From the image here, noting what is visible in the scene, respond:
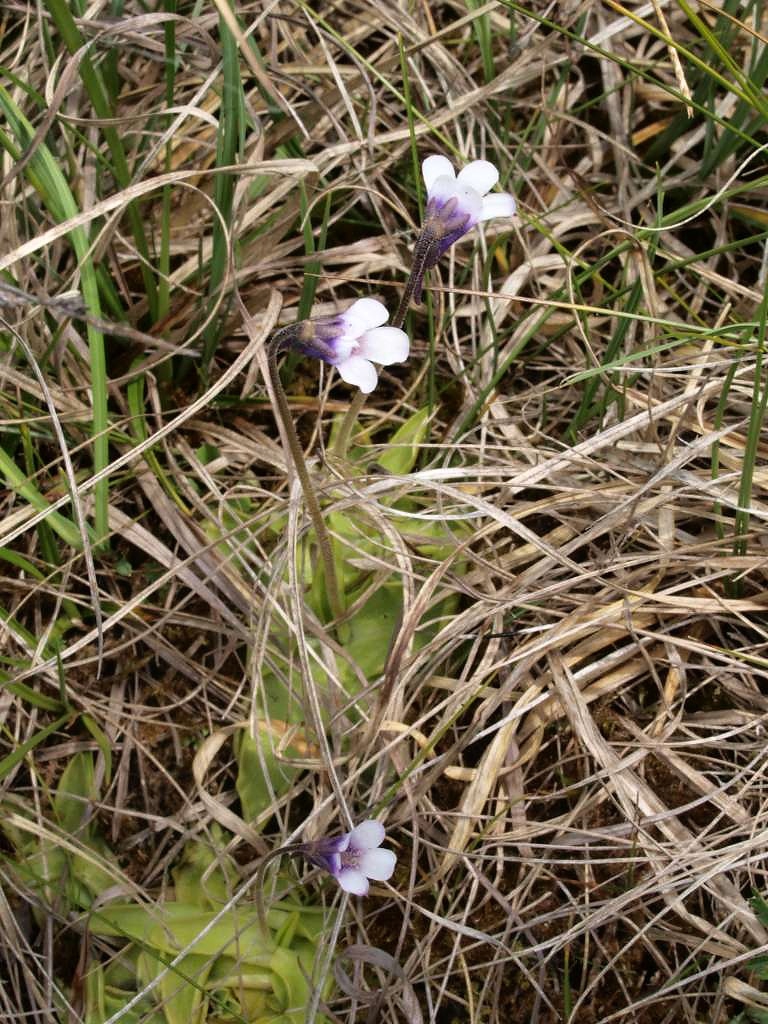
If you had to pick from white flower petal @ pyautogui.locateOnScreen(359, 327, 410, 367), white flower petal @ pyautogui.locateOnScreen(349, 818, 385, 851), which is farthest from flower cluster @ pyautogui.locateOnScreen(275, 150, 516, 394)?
white flower petal @ pyautogui.locateOnScreen(349, 818, 385, 851)

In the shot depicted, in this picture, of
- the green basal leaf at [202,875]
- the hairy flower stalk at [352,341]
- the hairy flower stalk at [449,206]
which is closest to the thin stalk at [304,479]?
the hairy flower stalk at [352,341]

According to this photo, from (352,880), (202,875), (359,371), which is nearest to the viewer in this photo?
(359,371)

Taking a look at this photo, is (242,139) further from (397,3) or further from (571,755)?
(571,755)

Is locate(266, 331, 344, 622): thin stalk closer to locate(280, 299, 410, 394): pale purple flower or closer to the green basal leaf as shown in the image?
locate(280, 299, 410, 394): pale purple flower

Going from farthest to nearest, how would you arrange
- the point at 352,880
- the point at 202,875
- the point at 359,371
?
the point at 202,875 < the point at 352,880 < the point at 359,371

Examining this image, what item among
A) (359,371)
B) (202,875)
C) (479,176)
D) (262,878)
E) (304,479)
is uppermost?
(479,176)

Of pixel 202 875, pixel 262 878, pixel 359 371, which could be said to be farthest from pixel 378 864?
pixel 359 371

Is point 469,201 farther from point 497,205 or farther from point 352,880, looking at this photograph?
point 352,880

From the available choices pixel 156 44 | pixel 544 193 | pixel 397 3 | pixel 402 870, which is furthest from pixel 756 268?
pixel 402 870
